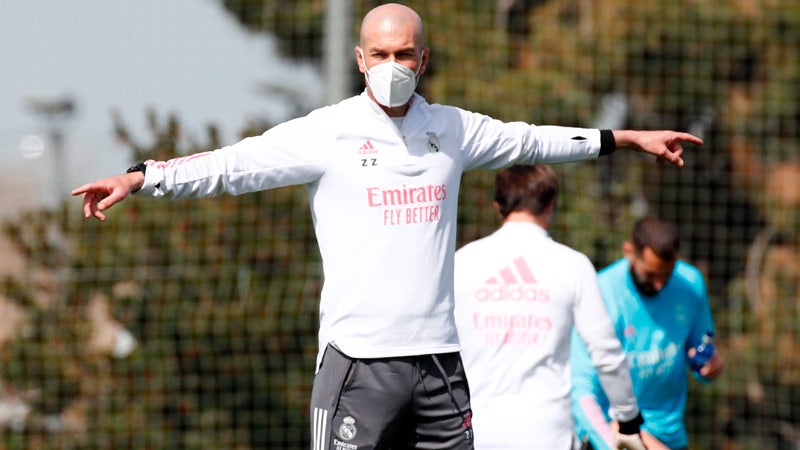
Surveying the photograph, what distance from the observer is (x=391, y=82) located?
3326 millimetres

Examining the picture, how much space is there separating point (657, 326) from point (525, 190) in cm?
136

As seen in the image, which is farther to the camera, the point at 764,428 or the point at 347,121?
the point at 764,428

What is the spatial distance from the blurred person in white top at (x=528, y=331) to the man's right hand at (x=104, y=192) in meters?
1.37

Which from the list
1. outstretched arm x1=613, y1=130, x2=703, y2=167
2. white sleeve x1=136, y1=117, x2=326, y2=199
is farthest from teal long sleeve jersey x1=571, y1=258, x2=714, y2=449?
white sleeve x1=136, y1=117, x2=326, y2=199

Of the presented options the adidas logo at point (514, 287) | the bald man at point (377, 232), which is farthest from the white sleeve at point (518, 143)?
the adidas logo at point (514, 287)

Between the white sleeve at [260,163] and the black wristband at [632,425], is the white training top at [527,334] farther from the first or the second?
the white sleeve at [260,163]

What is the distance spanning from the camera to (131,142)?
32.4 feet

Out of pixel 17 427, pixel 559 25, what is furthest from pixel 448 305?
pixel 559 25

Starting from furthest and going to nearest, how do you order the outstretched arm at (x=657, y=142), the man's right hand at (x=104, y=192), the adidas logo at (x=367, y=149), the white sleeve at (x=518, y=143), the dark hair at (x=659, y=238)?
the dark hair at (x=659, y=238) → the outstretched arm at (x=657, y=142) → the white sleeve at (x=518, y=143) → the adidas logo at (x=367, y=149) → the man's right hand at (x=104, y=192)

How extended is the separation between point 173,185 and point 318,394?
652 millimetres

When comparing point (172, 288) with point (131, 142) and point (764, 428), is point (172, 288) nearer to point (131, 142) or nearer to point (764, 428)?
point (131, 142)

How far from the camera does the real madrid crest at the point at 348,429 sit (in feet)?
10.9

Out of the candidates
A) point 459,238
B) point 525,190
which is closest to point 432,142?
point 525,190

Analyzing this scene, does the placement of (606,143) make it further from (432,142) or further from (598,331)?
(598,331)
